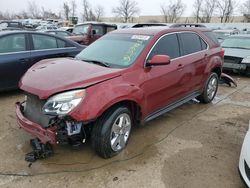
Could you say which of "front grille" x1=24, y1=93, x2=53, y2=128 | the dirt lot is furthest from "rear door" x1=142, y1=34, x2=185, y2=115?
"front grille" x1=24, y1=93, x2=53, y2=128

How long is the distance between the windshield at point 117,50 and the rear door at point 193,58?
3.37 ft

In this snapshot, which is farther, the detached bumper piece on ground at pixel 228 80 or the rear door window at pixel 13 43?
the detached bumper piece on ground at pixel 228 80

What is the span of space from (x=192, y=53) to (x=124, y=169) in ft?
9.05

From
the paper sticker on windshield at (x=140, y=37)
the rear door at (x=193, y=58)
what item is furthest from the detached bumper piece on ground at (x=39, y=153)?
the rear door at (x=193, y=58)

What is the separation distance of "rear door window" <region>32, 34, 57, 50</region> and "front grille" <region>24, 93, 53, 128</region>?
303 cm

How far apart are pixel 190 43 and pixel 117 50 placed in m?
1.68

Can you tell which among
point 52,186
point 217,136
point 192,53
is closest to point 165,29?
point 192,53

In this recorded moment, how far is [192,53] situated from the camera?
5145 mm

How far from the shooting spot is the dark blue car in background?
229 inches

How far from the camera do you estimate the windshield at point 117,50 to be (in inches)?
157

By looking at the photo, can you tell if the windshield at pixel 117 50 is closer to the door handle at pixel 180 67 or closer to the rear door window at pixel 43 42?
the door handle at pixel 180 67

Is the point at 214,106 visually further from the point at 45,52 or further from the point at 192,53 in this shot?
the point at 45,52

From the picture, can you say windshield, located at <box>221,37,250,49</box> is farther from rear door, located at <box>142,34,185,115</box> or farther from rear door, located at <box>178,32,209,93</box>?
rear door, located at <box>142,34,185,115</box>

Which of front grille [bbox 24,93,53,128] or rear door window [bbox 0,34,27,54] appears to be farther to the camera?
rear door window [bbox 0,34,27,54]
